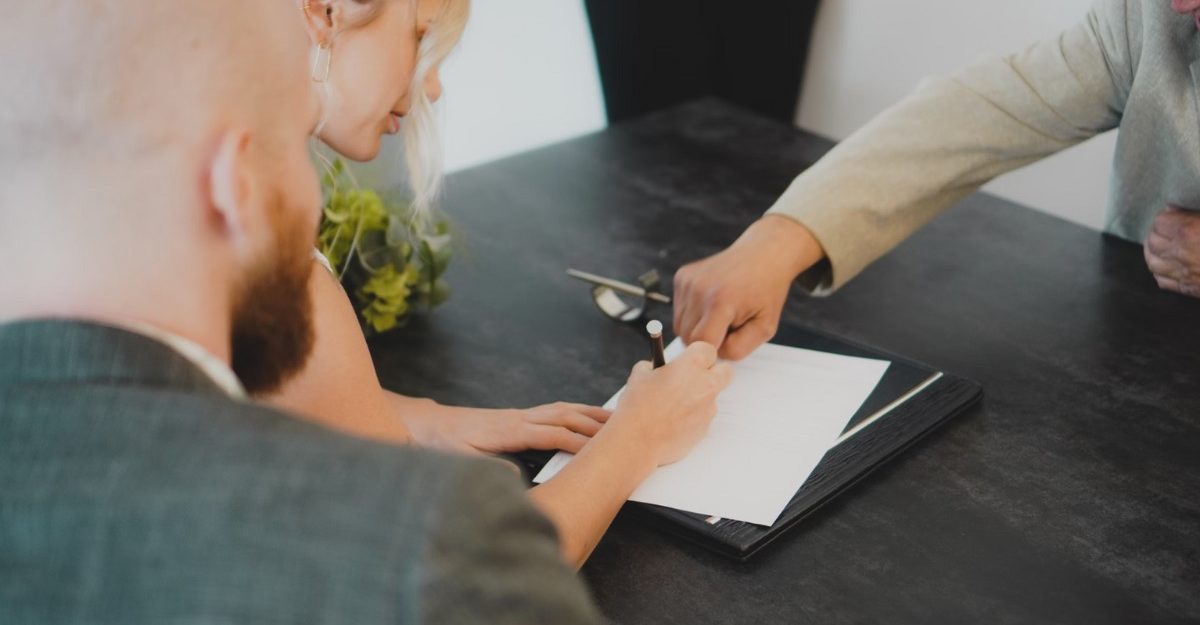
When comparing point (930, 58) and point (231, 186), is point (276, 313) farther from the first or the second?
point (930, 58)

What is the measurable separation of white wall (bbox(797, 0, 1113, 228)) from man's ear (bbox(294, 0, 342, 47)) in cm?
193

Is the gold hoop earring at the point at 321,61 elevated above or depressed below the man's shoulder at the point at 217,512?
below

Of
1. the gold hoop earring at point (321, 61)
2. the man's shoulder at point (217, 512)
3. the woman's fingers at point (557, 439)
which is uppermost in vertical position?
the man's shoulder at point (217, 512)

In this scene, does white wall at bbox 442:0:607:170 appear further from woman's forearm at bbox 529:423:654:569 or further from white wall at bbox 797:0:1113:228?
woman's forearm at bbox 529:423:654:569

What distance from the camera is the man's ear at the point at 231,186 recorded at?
0.81 m

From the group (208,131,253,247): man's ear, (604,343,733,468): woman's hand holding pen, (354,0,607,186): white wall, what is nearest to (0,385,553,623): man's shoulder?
(208,131,253,247): man's ear

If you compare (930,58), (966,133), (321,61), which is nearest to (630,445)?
(321,61)

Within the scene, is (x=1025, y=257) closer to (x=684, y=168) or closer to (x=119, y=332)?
(x=684, y=168)

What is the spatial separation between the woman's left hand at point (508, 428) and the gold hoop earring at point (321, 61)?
0.39m

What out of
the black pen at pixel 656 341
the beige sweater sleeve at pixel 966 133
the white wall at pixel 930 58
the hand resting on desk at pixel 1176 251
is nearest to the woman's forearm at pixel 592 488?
the black pen at pixel 656 341

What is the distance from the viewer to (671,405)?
1.29 metres

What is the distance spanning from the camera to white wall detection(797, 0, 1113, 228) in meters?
3.00

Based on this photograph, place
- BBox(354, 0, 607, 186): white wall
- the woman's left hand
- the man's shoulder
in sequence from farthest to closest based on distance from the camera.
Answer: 1. BBox(354, 0, 607, 186): white wall
2. the woman's left hand
3. the man's shoulder

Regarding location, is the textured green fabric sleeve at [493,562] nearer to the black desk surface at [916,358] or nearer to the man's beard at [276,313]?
the man's beard at [276,313]
